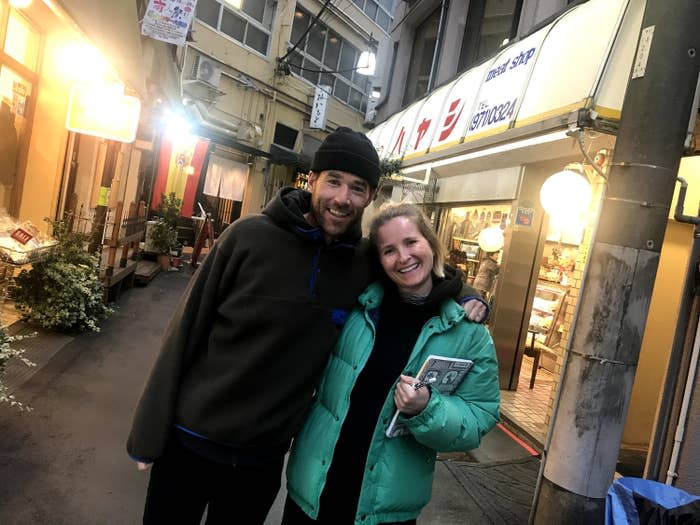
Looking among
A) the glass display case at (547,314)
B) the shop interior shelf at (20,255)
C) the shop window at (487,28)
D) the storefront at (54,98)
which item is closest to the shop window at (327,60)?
the shop window at (487,28)

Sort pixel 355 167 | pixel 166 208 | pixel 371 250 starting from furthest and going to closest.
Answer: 1. pixel 166 208
2. pixel 371 250
3. pixel 355 167

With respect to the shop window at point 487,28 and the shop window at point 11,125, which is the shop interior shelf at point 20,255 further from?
the shop window at point 487,28

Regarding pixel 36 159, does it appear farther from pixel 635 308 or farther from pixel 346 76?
pixel 346 76

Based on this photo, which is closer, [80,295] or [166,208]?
[80,295]

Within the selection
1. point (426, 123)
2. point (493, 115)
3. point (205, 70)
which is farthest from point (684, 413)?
point (205, 70)

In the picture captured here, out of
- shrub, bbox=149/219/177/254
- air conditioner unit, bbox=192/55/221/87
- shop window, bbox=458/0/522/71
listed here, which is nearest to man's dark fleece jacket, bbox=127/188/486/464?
shop window, bbox=458/0/522/71

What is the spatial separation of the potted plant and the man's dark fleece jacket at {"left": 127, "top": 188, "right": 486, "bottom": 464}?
11.6 metres

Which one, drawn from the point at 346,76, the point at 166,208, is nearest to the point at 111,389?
the point at 166,208

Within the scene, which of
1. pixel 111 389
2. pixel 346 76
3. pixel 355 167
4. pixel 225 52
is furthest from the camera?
pixel 346 76

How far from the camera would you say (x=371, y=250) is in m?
2.22

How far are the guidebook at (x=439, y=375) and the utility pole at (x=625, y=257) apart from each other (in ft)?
4.54

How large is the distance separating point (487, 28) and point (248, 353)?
10.3 meters

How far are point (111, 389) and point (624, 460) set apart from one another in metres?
5.53

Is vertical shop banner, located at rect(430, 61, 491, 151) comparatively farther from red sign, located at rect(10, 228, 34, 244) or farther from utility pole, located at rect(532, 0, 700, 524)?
red sign, located at rect(10, 228, 34, 244)
